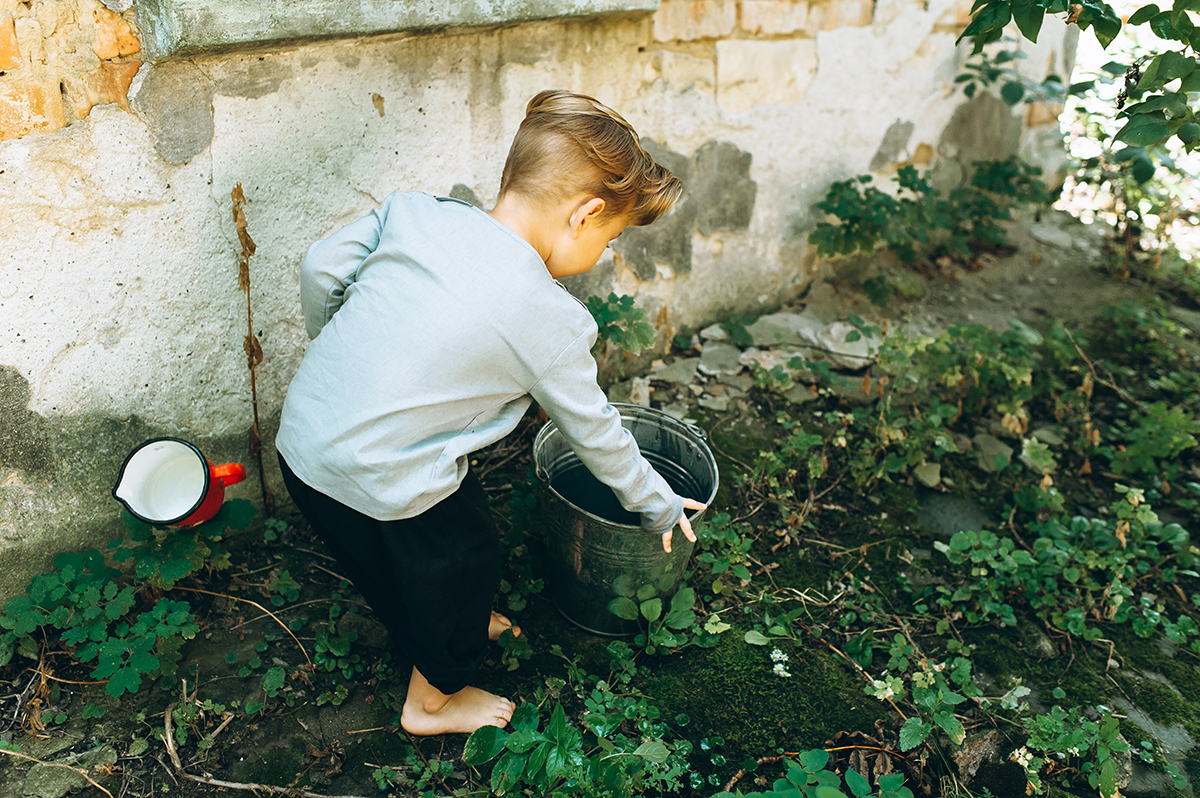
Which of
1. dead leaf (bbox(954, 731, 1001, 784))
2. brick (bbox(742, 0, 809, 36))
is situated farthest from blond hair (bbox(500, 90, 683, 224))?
brick (bbox(742, 0, 809, 36))

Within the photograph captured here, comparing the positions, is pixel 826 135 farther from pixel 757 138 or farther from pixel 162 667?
pixel 162 667

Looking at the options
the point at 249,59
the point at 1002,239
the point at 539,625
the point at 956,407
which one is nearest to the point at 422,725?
the point at 539,625

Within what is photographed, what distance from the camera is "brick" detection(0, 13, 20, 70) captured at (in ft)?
5.59

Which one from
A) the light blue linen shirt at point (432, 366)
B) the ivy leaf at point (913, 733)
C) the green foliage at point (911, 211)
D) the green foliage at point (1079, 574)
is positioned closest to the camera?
the light blue linen shirt at point (432, 366)

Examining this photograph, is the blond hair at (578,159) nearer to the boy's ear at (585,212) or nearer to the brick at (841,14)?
the boy's ear at (585,212)

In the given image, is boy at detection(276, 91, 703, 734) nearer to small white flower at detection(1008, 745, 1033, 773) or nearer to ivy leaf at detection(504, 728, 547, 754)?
ivy leaf at detection(504, 728, 547, 754)

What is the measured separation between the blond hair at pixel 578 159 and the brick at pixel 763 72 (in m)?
1.64

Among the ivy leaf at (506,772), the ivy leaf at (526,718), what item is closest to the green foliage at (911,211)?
the ivy leaf at (526,718)

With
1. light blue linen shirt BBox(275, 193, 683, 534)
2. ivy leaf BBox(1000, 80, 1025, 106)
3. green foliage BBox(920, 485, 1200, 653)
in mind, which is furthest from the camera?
ivy leaf BBox(1000, 80, 1025, 106)

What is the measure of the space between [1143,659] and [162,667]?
2.79 m

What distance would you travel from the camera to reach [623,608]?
213 centimetres

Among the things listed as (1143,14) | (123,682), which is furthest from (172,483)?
(1143,14)

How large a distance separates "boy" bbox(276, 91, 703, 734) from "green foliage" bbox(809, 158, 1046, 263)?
6.60 ft

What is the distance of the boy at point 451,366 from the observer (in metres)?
1.52
